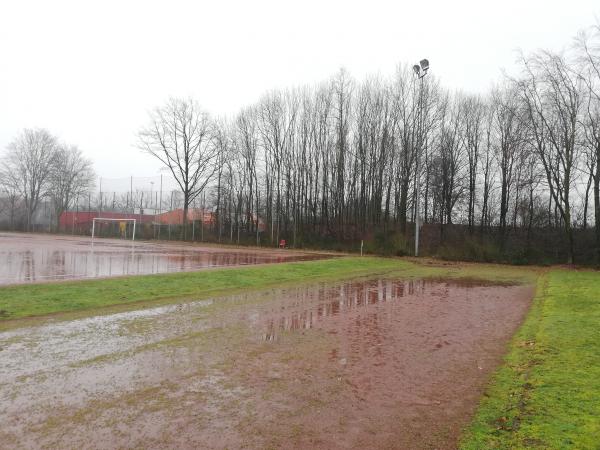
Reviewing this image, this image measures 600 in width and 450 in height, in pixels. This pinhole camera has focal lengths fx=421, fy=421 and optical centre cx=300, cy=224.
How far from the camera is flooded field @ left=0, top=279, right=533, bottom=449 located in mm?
3904

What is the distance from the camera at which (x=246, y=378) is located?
17.7 ft

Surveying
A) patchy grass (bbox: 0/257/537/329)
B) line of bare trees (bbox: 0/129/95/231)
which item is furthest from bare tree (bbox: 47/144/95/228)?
patchy grass (bbox: 0/257/537/329)

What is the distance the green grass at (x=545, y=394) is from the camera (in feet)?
12.4

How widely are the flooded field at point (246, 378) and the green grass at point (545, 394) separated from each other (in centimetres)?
25

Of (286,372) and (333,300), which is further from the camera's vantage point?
(333,300)

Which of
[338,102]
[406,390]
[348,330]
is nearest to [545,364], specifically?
[406,390]

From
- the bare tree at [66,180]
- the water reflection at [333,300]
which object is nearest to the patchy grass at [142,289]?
the water reflection at [333,300]

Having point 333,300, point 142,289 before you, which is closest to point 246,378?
point 333,300

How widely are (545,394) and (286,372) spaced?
122 inches

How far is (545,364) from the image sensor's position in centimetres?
599

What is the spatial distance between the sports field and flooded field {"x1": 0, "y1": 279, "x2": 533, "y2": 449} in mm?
24

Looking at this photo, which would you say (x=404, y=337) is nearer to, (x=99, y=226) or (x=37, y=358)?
(x=37, y=358)

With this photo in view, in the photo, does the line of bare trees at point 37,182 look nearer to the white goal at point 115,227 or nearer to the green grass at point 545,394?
the white goal at point 115,227

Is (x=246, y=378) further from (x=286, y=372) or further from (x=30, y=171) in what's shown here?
(x=30, y=171)
